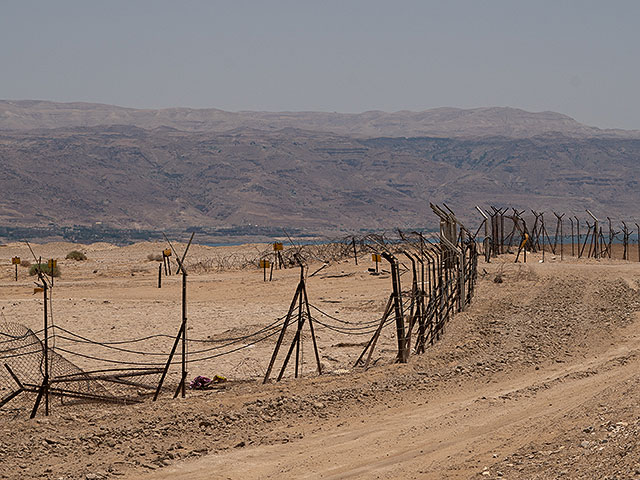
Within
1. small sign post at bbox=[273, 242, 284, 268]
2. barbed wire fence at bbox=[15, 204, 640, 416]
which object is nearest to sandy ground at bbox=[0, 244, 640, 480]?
barbed wire fence at bbox=[15, 204, 640, 416]

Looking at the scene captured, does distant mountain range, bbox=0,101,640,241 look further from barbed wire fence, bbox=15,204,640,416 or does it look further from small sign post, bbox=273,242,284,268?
barbed wire fence, bbox=15,204,640,416

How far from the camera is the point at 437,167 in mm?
188375

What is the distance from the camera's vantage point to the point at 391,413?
41.3ft

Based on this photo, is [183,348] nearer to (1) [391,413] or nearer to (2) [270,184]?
(1) [391,413]

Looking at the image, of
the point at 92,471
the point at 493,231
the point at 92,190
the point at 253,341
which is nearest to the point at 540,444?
the point at 92,471

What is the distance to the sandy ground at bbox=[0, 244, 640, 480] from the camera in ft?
32.9

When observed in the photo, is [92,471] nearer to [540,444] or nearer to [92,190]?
[540,444]

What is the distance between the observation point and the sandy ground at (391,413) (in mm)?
10031

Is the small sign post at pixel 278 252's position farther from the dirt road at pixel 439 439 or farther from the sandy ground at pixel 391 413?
the dirt road at pixel 439 439

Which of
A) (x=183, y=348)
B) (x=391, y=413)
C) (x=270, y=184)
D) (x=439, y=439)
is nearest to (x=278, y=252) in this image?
(x=183, y=348)

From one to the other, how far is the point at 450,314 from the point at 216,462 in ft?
33.9

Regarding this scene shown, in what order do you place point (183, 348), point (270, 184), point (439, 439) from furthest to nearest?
1. point (270, 184)
2. point (183, 348)
3. point (439, 439)

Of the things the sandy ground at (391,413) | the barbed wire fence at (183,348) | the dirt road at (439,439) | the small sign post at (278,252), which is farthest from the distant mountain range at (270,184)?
the dirt road at (439,439)

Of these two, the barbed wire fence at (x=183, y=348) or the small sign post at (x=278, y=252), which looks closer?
the barbed wire fence at (x=183, y=348)
